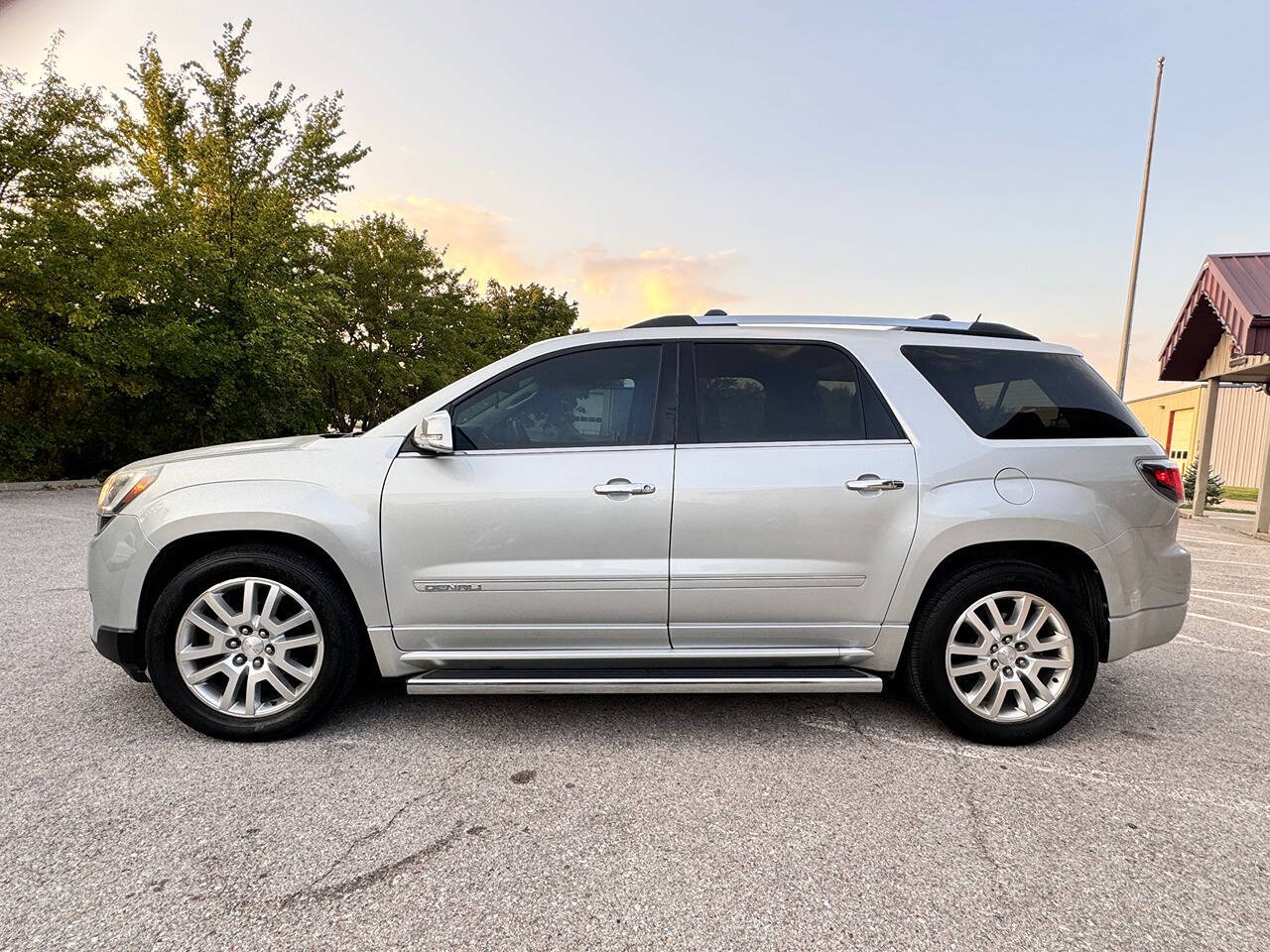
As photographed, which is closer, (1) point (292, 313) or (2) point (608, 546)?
(2) point (608, 546)

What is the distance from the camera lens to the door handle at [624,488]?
9.89 ft

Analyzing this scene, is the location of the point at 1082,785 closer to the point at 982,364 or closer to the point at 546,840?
the point at 982,364

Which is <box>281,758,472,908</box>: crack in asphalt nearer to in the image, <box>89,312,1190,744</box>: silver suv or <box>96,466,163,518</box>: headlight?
<box>89,312,1190,744</box>: silver suv

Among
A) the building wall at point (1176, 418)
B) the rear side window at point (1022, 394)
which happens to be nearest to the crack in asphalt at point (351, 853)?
the rear side window at point (1022, 394)

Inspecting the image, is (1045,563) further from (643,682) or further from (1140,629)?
(643,682)

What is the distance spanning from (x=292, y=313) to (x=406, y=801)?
1555 centimetres

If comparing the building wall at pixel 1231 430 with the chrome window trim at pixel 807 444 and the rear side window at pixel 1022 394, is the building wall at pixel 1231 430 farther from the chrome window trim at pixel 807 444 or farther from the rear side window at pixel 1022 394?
the chrome window trim at pixel 807 444

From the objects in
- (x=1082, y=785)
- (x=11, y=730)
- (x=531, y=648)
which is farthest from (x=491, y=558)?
(x=1082, y=785)

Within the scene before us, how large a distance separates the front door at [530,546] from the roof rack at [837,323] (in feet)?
2.21

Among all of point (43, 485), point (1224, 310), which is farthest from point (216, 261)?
point (1224, 310)

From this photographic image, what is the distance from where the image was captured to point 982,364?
10.8 feet

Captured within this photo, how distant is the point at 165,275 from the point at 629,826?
1550cm

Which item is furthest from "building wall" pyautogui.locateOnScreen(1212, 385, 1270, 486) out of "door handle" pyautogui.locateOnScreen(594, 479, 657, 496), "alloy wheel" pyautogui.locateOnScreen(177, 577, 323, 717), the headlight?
the headlight

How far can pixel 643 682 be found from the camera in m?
3.04
